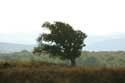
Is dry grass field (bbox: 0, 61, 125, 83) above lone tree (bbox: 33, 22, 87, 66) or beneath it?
beneath

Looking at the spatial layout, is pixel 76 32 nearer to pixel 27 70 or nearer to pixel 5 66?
pixel 5 66

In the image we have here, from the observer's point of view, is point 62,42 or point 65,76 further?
point 62,42

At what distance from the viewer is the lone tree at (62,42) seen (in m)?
46.7

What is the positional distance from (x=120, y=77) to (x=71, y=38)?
71.7ft

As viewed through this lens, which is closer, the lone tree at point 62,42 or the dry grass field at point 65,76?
Result: the dry grass field at point 65,76

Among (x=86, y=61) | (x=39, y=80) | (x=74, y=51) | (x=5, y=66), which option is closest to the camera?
(x=39, y=80)

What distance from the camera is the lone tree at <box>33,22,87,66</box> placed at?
46656 mm

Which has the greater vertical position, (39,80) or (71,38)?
(71,38)

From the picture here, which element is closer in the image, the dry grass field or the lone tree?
the dry grass field

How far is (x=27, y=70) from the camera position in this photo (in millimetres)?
27016

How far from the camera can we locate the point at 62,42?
154ft

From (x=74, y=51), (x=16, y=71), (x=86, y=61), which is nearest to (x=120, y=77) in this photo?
(x=16, y=71)

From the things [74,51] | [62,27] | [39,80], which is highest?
[62,27]

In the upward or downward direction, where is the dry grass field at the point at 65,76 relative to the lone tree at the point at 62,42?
downward
